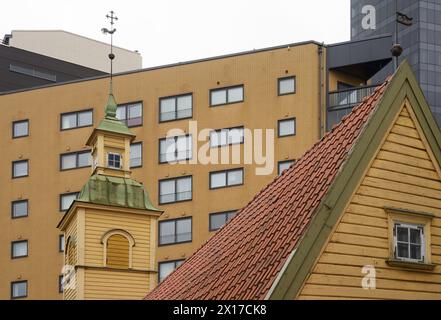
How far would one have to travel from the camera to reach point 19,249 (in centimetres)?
8150

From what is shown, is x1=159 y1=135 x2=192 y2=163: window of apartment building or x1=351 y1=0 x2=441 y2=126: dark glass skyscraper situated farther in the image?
x1=351 y1=0 x2=441 y2=126: dark glass skyscraper

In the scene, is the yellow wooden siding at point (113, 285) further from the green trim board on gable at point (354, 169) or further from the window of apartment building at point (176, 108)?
the green trim board on gable at point (354, 169)

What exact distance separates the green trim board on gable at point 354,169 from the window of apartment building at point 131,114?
59.6 meters

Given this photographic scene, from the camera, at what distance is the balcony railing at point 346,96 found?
73.2 m

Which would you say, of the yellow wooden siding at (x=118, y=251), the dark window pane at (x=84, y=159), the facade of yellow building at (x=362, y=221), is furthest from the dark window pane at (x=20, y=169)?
the facade of yellow building at (x=362, y=221)

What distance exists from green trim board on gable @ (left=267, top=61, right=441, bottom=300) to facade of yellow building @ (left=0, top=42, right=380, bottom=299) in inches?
2047

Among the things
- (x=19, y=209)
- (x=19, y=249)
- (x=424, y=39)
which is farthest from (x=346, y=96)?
Result: (x=424, y=39)

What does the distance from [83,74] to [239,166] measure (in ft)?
172

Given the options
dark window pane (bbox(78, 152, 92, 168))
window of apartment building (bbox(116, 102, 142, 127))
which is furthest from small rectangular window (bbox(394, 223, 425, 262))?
dark window pane (bbox(78, 152, 92, 168))

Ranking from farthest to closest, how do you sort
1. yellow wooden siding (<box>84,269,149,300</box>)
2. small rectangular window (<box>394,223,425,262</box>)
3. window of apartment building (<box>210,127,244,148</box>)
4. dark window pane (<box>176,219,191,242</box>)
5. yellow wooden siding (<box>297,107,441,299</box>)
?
1. dark window pane (<box>176,219,191,242</box>)
2. window of apartment building (<box>210,127,244,148</box>)
3. yellow wooden siding (<box>84,269,149,300</box>)
4. small rectangular window (<box>394,223,425,262</box>)
5. yellow wooden siding (<box>297,107,441,299</box>)

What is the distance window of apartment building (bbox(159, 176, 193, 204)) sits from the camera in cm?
7612

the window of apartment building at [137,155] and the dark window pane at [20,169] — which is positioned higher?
the window of apartment building at [137,155]

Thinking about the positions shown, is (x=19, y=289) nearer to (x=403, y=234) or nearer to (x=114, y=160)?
(x=114, y=160)

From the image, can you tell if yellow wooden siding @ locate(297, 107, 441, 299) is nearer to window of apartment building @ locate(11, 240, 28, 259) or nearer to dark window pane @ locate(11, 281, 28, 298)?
dark window pane @ locate(11, 281, 28, 298)
